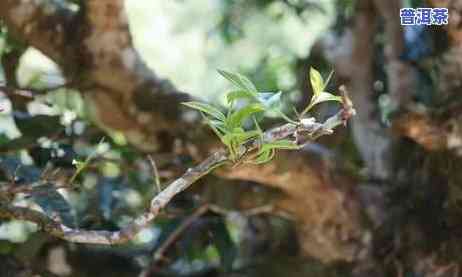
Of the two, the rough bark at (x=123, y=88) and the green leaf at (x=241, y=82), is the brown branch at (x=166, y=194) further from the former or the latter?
the rough bark at (x=123, y=88)

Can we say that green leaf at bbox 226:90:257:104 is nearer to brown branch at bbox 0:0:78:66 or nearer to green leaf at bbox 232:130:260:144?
green leaf at bbox 232:130:260:144

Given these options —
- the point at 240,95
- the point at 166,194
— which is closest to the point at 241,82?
the point at 240,95

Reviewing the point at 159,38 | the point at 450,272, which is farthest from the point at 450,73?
the point at 159,38

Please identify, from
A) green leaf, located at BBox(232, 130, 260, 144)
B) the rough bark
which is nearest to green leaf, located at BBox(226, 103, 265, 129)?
green leaf, located at BBox(232, 130, 260, 144)

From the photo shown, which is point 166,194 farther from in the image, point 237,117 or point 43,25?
point 43,25

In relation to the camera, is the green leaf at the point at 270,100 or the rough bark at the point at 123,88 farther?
the rough bark at the point at 123,88

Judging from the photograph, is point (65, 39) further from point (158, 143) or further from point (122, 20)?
point (158, 143)

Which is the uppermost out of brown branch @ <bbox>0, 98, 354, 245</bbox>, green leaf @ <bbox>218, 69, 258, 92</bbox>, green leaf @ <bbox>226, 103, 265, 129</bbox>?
green leaf @ <bbox>218, 69, 258, 92</bbox>

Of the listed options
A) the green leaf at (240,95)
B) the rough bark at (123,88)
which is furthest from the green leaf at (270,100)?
the rough bark at (123,88)
